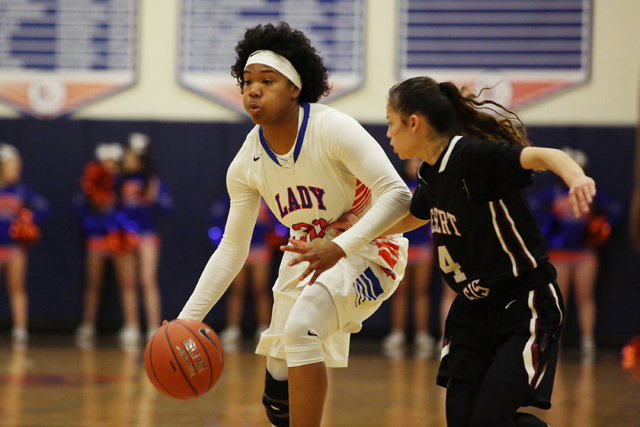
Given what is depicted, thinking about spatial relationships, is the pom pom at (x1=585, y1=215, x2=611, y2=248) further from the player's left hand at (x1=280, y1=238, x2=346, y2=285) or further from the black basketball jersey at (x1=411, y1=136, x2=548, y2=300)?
the player's left hand at (x1=280, y1=238, x2=346, y2=285)

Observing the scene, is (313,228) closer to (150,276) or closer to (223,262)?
(223,262)

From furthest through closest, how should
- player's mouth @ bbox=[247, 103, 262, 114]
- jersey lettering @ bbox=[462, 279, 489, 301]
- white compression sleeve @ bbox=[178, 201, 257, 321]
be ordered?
1. white compression sleeve @ bbox=[178, 201, 257, 321]
2. player's mouth @ bbox=[247, 103, 262, 114]
3. jersey lettering @ bbox=[462, 279, 489, 301]

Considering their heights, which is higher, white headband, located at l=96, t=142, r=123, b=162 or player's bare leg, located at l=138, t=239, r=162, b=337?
white headband, located at l=96, t=142, r=123, b=162

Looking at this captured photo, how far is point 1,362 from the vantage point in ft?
22.9

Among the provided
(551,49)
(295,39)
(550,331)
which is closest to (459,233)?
(550,331)

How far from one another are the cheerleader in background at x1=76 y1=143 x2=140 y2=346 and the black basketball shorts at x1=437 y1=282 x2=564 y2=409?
633cm

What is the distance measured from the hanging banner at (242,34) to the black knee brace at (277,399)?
6.32 m

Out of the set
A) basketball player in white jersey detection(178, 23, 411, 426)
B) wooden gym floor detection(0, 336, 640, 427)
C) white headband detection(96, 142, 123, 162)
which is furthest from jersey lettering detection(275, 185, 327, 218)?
white headband detection(96, 142, 123, 162)

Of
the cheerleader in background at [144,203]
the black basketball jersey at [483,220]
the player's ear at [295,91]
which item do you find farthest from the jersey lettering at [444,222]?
the cheerleader in background at [144,203]

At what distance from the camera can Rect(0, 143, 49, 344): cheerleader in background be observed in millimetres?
8680

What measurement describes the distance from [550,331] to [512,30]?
7059 millimetres

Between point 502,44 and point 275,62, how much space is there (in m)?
6.54

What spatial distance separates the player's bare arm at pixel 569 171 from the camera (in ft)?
7.81

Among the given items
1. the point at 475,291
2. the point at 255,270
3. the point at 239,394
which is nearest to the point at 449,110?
the point at 475,291
